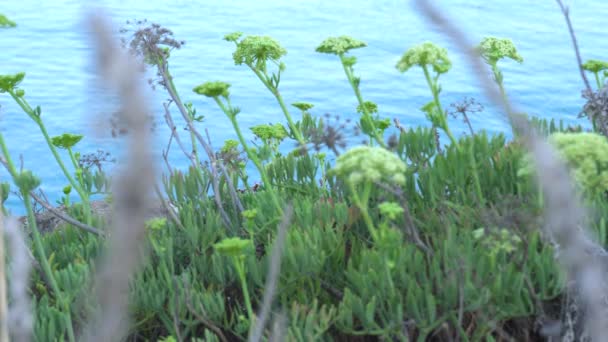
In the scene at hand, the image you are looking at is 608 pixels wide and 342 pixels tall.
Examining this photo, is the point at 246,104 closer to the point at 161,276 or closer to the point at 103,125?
the point at 161,276

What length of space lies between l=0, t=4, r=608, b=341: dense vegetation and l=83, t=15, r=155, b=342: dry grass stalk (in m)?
1.00

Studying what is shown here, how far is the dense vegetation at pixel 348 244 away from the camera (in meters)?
2.09

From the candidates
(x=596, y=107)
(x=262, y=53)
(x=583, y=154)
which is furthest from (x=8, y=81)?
(x=596, y=107)

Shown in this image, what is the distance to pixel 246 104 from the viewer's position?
455 inches

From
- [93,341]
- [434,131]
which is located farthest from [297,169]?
[93,341]

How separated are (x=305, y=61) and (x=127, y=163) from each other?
42.0ft

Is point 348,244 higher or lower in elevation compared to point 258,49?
lower

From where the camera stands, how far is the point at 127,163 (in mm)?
478

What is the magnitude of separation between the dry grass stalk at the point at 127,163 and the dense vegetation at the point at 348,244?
3.29 ft

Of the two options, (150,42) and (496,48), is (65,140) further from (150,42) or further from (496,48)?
(496,48)

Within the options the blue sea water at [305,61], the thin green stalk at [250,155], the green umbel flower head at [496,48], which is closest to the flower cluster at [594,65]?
the green umbel flower head at [496,48]

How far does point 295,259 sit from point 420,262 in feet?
1.23

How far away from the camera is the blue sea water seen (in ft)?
36.7

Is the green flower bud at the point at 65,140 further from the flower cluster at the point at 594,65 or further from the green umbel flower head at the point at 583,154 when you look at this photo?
the flower cluster at the point at 594,65
